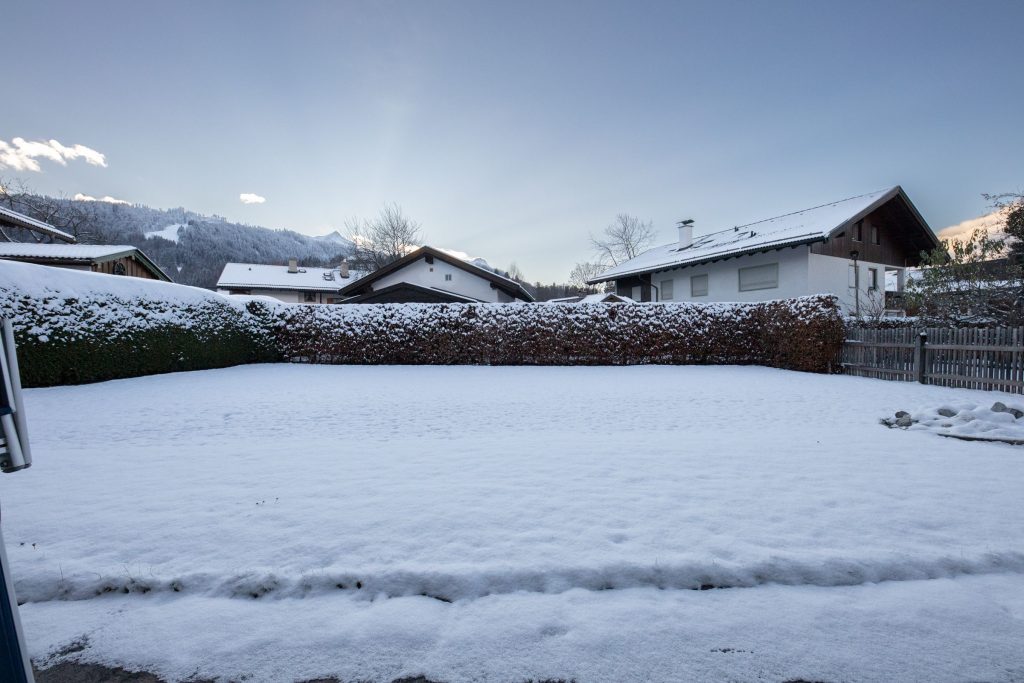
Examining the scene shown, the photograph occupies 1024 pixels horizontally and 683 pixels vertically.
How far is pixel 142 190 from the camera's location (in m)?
18.2

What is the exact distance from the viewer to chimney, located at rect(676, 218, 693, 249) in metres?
25.5

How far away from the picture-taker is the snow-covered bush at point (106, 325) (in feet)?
27.7

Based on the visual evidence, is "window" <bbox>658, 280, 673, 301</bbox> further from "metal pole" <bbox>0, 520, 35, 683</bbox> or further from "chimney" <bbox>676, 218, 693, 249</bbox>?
"metal pole" <bbox>0, 520, 35, 683</bbox>

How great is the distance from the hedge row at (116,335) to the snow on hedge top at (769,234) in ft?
68.5

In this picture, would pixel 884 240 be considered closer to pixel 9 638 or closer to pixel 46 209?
pixel 9 638

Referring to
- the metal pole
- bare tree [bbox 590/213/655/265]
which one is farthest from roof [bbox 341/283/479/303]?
bare tree [bbox 590/213/655/265]

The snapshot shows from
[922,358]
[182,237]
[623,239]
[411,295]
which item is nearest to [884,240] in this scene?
[922,358]

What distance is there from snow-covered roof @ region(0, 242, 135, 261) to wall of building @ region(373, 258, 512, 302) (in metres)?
12.8

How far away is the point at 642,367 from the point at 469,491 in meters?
11.4

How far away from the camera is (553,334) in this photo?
14289 millimetres

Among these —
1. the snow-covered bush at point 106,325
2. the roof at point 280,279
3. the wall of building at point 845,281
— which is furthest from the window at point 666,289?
the roof at point 280,279

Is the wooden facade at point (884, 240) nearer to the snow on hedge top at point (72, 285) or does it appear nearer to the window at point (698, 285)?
the window at point (698, 285)

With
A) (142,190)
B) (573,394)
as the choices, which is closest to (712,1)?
(573,394)

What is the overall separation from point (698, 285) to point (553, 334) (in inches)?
495
